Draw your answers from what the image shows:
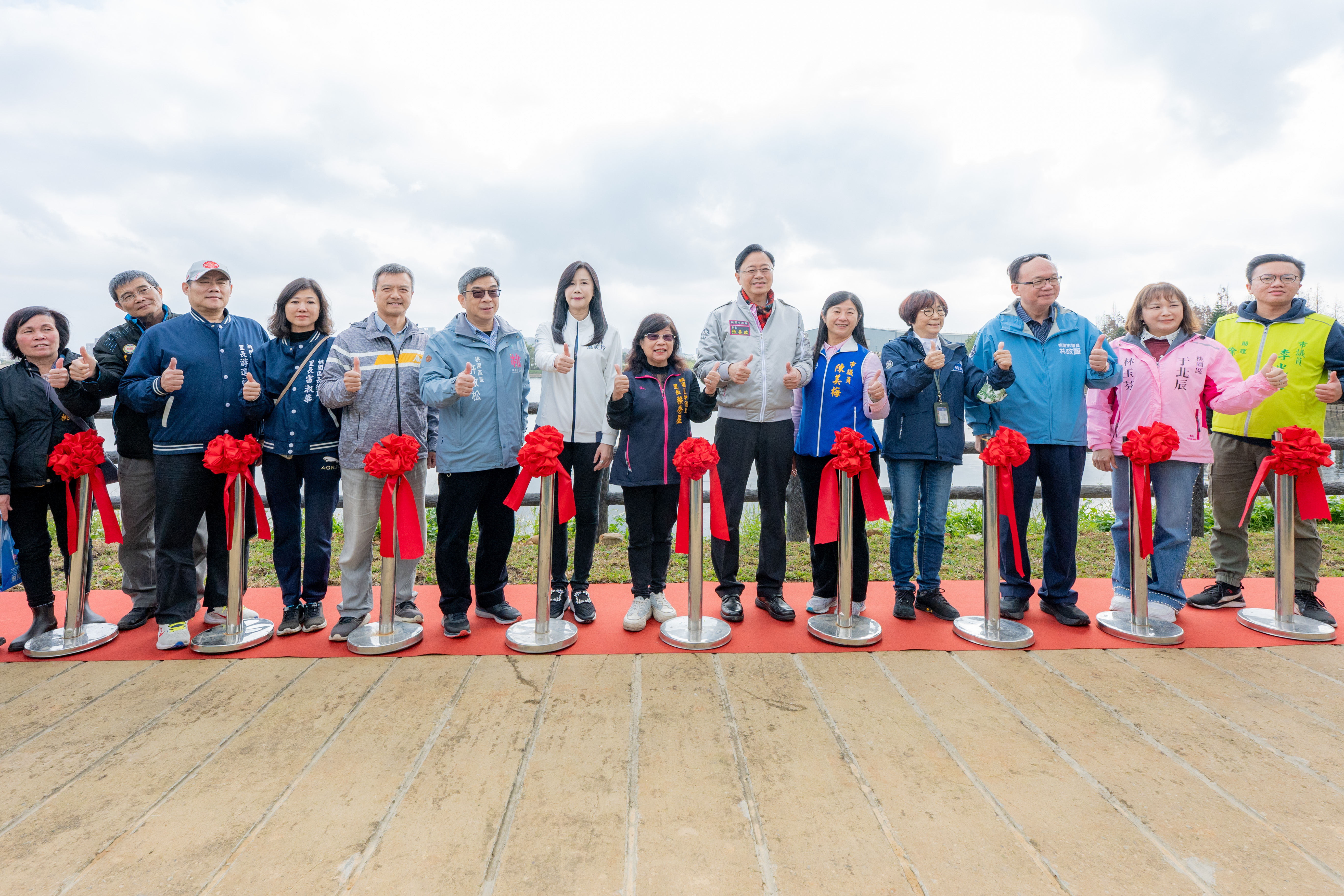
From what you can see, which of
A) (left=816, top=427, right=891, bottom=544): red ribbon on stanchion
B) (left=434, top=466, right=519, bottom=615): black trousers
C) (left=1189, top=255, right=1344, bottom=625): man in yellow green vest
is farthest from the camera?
(left=1189, top=255, right=1344, bottom=625): man in yellow green vest

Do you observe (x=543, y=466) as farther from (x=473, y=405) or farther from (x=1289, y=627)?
(x=1289, y=627)

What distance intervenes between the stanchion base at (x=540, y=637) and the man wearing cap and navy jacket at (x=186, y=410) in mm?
1417

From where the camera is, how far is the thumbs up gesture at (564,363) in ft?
11.5

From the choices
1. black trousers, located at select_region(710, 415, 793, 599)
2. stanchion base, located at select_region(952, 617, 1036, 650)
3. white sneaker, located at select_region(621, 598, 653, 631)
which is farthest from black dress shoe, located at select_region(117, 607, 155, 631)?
stanchion base, located at select_region(952, 617, 1036, 650)

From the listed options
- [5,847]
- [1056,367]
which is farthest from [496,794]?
[1056,367]

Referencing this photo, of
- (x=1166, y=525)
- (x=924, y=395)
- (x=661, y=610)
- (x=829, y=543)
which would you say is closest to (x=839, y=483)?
(x=829, y=543)

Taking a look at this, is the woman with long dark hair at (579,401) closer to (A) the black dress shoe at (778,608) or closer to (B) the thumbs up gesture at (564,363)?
(B) the thumbs up gesture at (564,363)

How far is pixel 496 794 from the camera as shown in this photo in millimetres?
1990

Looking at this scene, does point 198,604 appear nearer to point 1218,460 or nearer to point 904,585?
point 904,585

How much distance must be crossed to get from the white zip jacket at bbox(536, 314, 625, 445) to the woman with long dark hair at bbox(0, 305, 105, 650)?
2.33 meters

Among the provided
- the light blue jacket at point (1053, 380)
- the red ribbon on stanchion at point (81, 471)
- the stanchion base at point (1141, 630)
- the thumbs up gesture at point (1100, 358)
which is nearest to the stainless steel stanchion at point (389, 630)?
the red ribbon on stanchion at point (81, 471)

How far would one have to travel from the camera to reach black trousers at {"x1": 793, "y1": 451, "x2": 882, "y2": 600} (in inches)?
140

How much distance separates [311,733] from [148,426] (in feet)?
7.02

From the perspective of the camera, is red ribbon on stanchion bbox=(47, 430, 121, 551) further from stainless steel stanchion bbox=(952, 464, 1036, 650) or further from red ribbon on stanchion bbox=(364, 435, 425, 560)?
stainless steel stanchion bbox=(952, 464, 1036, 650)
